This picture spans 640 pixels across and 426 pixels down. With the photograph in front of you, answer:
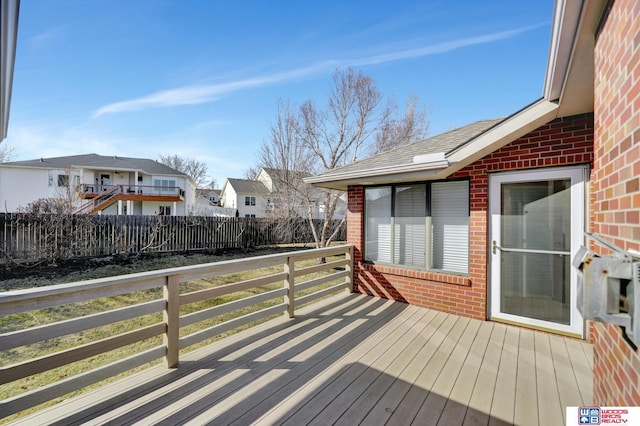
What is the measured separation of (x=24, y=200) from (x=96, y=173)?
499cm

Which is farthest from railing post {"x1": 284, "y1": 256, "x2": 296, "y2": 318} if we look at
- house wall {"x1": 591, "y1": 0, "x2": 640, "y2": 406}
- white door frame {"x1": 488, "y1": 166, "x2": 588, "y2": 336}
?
house wall {"x1": 591, "y1": 0, "x2": 640, "y2": 406}

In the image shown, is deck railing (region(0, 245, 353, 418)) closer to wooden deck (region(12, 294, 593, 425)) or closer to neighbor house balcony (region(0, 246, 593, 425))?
neighbor house balcony (region(0, 246, 593, 425))

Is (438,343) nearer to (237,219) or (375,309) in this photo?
(375,309)

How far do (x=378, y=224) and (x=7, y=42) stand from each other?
15.8ft

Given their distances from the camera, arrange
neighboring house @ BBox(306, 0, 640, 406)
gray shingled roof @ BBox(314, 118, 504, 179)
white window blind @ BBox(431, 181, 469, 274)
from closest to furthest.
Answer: neighboring house @ BBox(306, 0, 640, 406) < white window blind @ BBox(431, 181, 469, 274) < gray shingled roof @ BBox(314, 118, 504, 179)

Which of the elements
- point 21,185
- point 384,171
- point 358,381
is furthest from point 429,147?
point 21,185

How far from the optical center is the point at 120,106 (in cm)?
1152

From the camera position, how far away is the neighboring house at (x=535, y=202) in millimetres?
1325

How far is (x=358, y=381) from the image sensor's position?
259 cm

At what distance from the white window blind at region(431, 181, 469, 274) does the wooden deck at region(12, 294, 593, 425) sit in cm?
101

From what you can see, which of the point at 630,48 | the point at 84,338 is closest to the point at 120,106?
the point at 84,338

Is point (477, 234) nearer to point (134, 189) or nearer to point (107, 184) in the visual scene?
point (134, 189)

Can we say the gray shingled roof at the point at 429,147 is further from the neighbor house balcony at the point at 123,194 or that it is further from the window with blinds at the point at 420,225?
the neighbor house balcony at the point at 123,194

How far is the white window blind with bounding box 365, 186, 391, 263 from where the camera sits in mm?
5125
